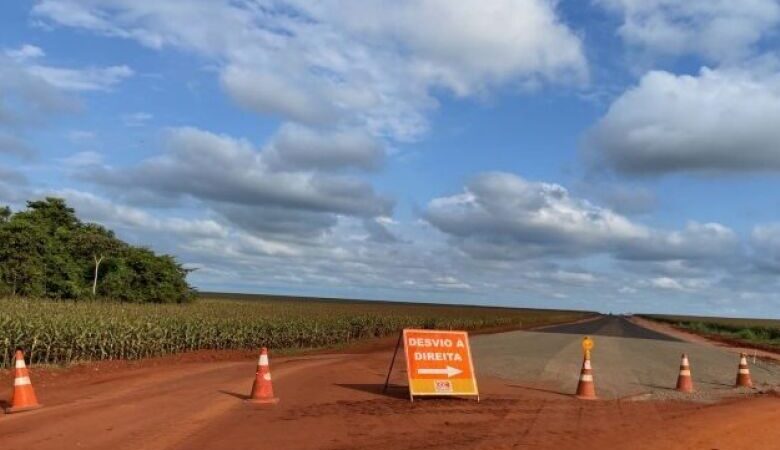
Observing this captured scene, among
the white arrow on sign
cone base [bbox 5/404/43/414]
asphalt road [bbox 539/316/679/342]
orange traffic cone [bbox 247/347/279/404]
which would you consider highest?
asphalt road [bbox 539/316/679/342]

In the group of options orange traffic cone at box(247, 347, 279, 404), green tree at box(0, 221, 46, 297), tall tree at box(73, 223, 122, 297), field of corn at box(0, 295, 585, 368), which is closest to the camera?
orange traffic cone at box(247, 347, 279, 404)

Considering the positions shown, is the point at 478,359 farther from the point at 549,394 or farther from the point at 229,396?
the point at 229,396

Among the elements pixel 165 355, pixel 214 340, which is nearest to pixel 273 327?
pixel 214 340

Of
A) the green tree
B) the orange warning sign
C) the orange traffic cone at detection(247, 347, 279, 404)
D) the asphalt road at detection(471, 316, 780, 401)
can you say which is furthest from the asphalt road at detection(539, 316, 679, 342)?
the orange traffic cone at detection(247, 347, 279, 404)

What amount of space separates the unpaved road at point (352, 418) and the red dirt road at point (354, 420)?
2 centimetres

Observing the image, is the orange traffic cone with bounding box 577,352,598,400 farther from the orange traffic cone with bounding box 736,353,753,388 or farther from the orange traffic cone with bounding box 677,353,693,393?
the orange traffic cone with bounding box 736,353,753,388

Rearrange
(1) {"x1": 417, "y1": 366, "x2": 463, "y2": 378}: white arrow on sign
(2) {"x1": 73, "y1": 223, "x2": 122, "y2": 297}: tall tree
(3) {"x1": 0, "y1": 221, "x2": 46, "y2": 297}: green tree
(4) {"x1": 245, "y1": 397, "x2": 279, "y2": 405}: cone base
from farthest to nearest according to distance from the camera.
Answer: (2) {"x1": 73, "y1": 223, "x2": 122, "y2": 297}: tall tree → (3) {"x1": 0, "y1": 221, "x2": 46, "y2": 297}: green tree → (1) {"x1": 417, "y1": 366, "x2": 463, "y2": 378}: white arrow on sign → (4) {"x1": 245, "y1": 397, "x2": 279, "y2": 405}: cone base

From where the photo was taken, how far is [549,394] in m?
14.2

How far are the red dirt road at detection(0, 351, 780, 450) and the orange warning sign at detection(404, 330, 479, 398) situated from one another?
0.85ft

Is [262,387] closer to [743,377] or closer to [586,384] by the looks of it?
[586,384]

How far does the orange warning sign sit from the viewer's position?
493 inches

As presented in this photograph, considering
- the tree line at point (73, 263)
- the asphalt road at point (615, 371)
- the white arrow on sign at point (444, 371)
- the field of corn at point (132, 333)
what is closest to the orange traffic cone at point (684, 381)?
the asphalt road at point (615, 371)

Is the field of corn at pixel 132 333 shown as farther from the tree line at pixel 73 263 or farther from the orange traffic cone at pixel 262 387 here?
the tree line at pixel 73 263

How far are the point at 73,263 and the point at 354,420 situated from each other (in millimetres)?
45043
